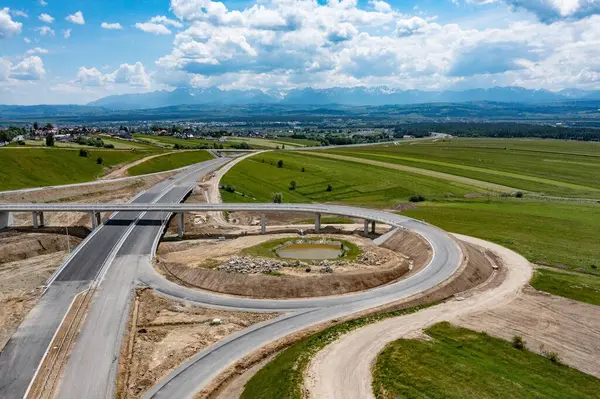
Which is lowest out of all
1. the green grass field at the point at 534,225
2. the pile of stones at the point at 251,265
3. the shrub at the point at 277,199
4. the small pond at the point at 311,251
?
the small pond at the point at 311,251

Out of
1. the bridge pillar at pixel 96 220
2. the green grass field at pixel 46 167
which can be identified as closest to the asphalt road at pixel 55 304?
the bridge pillar at pixel 96 220

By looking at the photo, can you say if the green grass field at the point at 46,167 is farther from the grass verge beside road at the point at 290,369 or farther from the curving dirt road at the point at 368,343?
the curving dirt road at the point at 368,343

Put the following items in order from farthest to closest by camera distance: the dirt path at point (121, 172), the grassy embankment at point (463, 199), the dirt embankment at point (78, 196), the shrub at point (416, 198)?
the dirt path at point (121, 172)
the shrub at point (416, 198)
the dirt embankment at point (78, 196)
the grassy embankment at point (463, 199)

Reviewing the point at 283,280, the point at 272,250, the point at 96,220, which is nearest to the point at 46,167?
the point at 96,220

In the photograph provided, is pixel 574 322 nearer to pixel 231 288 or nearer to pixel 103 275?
pixel 231 288

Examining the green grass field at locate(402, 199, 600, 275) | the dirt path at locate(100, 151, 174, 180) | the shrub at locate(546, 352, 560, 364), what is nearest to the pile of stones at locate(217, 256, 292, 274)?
the shrub at locate(546, 352, 560, 364)

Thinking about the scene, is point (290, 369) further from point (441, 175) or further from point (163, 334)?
point (441, 175)

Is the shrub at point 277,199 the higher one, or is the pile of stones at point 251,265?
the shrub at point 277,199
